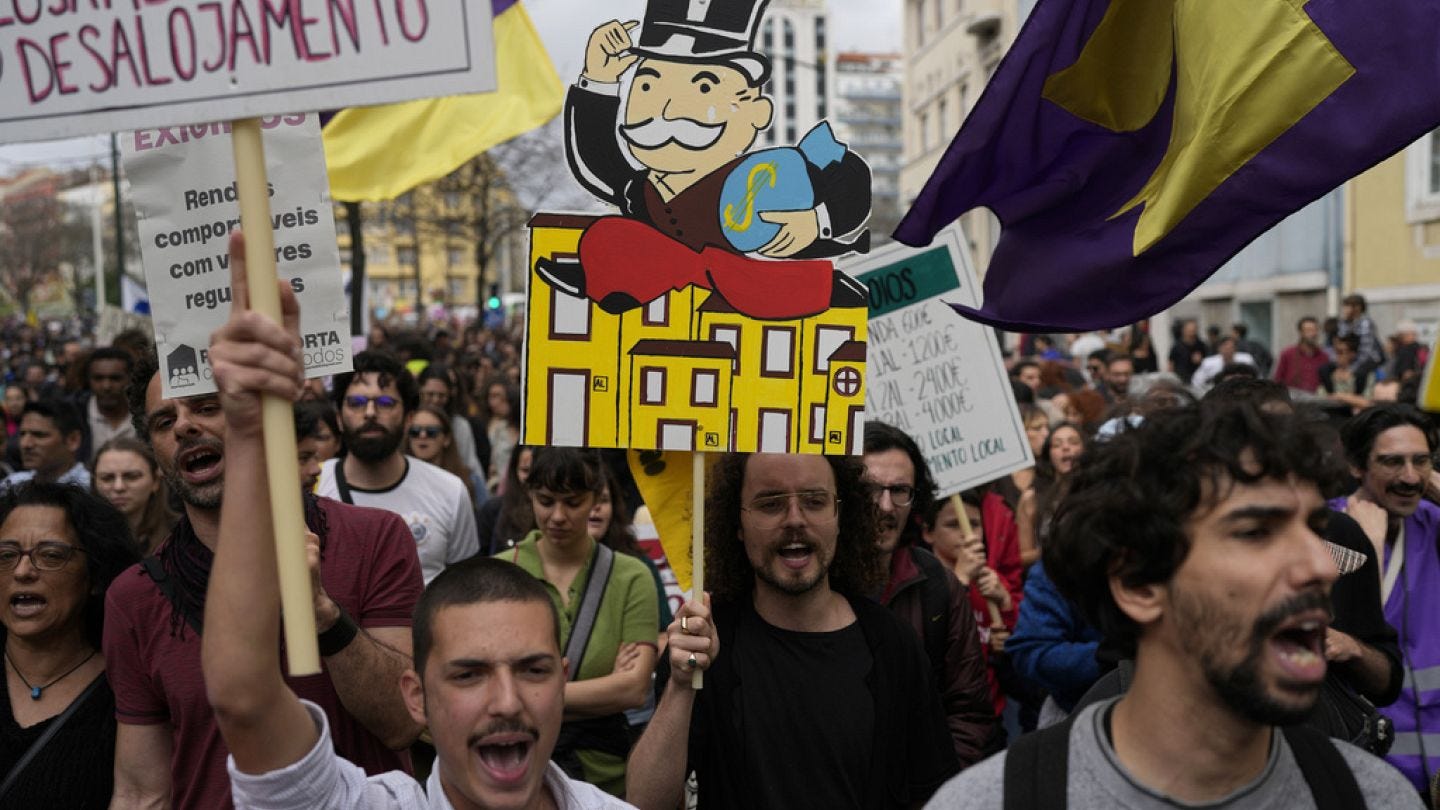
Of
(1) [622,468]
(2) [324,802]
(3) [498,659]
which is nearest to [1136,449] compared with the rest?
(3) [498,659]

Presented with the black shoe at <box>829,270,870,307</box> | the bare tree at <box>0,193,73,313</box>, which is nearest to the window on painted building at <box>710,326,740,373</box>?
the black shoe at <box>829,270,870,307</box>

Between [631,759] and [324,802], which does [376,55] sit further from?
[631,759]

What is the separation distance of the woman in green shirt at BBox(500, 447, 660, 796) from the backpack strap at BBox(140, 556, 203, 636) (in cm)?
152

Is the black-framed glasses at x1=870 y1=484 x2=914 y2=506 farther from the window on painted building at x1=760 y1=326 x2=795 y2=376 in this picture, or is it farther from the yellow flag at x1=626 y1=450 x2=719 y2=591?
the window on painted building at x1=760 y1=326 x2=795 y2=376

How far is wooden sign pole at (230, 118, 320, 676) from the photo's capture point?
2301 millimetres

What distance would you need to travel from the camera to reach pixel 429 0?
244cm

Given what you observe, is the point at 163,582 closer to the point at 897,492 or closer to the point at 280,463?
the point at 280,463

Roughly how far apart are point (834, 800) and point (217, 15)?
7.44ft

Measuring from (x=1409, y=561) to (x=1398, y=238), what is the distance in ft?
62.2

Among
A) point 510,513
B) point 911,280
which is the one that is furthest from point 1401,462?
point 510,513

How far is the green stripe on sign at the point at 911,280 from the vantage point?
6.14 metres

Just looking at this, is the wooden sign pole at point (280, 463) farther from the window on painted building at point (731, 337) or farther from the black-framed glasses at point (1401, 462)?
the black-framed glasses at point (1401, 462)

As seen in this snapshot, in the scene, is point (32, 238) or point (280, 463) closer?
point (280, 463)

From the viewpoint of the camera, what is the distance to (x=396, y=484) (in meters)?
6.50
